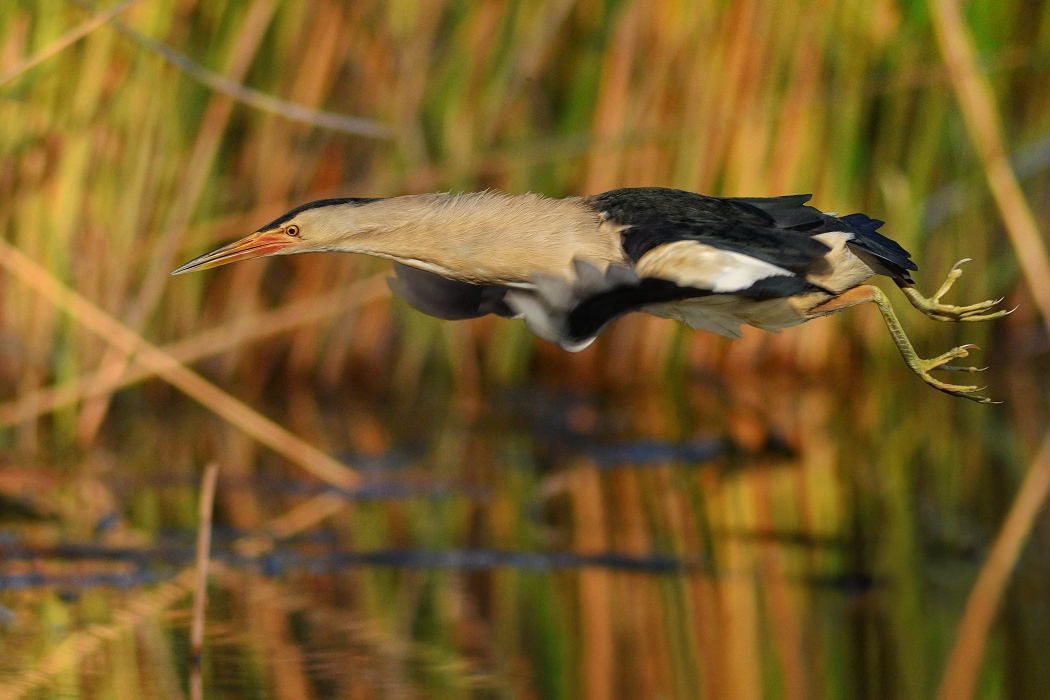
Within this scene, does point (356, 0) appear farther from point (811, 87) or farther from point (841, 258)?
point (841, 258)

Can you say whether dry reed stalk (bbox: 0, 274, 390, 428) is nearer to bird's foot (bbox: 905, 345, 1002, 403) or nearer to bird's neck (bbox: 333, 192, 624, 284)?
bird's neck (bbox: 333, 192, 624, 284)

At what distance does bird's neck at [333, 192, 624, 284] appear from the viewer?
9.86 feet

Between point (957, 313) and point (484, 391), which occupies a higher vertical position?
point (484, 391)

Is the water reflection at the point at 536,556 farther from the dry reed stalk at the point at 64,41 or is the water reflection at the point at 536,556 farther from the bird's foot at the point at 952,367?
the dry reed stalk at the point at 64,41

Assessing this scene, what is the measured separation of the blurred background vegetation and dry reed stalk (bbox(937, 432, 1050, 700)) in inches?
2.0

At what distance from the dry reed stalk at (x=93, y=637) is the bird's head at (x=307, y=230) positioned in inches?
55.8

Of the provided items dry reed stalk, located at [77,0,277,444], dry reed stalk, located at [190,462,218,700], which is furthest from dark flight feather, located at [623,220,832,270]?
dry reed stalk, located at [77,0,277,444]

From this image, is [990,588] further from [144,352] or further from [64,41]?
[64,41]

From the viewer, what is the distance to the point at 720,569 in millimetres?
5410

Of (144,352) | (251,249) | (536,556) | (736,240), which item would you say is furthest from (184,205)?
(736,240)

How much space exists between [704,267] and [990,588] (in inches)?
112

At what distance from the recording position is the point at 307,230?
3.20m

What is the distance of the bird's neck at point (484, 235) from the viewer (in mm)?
3006

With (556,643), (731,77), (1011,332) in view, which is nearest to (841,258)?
(556,643)
